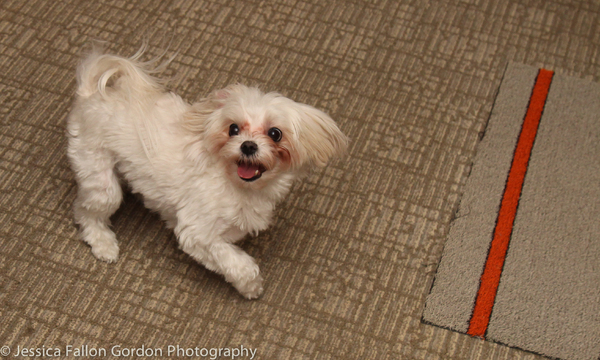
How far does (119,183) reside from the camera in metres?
1.33

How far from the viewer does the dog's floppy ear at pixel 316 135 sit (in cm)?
114

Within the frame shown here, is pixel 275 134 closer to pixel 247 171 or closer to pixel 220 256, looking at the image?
pixel 247 171

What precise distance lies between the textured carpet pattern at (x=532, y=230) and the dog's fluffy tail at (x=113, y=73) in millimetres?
801

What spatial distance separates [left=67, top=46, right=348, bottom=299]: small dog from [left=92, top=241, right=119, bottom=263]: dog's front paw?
0.12m

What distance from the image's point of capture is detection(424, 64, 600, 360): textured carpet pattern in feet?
4.51

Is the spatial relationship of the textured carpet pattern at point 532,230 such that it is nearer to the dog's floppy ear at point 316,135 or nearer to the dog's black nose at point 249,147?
the dog's floppy ear at point 316,135

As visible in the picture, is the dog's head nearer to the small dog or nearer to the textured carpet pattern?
the small dog

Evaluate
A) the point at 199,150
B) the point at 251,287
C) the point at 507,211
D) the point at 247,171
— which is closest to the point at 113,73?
the point at 199,150

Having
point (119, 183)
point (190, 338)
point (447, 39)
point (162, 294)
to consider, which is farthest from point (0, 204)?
point (447, 39)

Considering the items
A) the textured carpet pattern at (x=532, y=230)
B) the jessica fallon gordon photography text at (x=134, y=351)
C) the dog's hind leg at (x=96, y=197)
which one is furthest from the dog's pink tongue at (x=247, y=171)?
the textured carpet pattern at (x=532, y=230)

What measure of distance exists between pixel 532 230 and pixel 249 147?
0.82m

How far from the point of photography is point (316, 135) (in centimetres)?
116

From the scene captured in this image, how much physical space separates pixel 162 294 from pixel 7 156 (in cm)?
57

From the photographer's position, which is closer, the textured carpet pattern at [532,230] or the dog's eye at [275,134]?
the dog's eye at [275,134]
